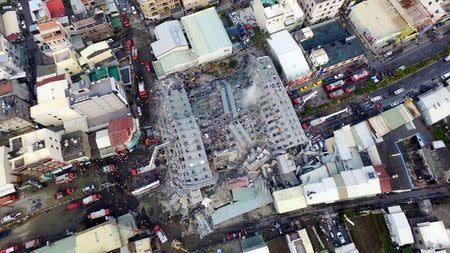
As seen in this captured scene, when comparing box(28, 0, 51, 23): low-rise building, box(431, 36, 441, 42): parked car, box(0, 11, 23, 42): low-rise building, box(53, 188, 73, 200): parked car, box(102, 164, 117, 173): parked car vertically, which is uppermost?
box(0, 11, 23, 42): low-rise building

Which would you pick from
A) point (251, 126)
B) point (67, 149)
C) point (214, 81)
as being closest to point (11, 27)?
point (67, 149)

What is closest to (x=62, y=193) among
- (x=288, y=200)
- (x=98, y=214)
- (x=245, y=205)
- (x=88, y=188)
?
(x=88, y=188)

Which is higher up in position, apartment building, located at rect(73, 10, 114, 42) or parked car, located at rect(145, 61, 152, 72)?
apartment building, located at rect(73, 10, 114, 42)

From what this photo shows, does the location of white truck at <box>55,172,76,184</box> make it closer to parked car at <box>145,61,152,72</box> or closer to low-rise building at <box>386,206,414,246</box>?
parked car at <box>145,61,152,72</box>

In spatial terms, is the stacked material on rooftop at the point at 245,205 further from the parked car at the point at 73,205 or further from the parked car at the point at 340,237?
the parked car at the point at 73,205

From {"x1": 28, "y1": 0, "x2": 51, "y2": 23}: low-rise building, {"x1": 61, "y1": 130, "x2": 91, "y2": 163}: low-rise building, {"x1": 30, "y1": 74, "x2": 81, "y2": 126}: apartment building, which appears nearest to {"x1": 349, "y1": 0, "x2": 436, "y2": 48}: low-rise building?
{"x1": 30, "y1": 74, "x2": 81, "y2": 126}: apartment building
